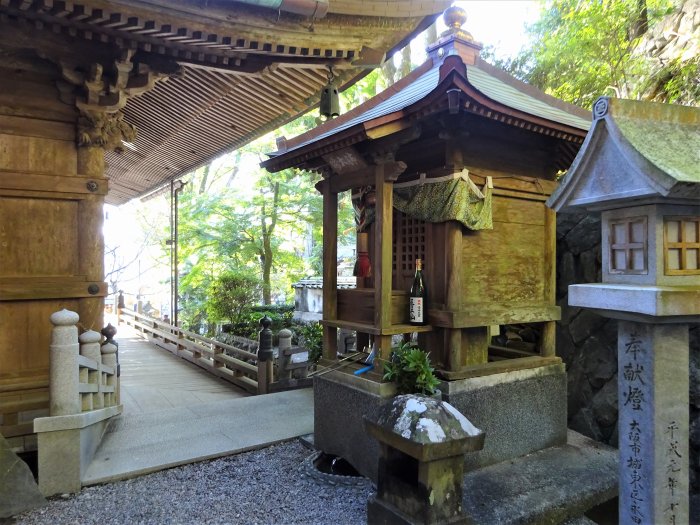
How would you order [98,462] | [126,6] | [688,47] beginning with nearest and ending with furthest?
[126,6]
[98,462]
[688,47]

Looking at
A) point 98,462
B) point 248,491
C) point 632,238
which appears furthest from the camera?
point 98,462

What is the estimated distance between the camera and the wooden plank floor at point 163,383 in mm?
8102

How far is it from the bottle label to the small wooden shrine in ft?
0.34

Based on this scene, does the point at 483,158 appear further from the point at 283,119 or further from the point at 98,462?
the point at 98,462

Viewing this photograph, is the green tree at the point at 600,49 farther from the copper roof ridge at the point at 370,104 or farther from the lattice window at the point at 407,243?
the lattice window at the point at 407,243

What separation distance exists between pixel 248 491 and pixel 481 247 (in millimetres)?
3707

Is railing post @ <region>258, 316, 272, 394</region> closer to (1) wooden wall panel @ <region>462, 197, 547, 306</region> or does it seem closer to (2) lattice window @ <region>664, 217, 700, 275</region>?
(1) wooden wall panel @ <region>462, 197, 547, 306</region>

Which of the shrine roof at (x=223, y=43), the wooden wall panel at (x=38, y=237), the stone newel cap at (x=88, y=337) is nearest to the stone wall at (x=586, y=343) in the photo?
the shrine roof at (x=223, y=43)

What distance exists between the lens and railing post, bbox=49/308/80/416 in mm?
4172

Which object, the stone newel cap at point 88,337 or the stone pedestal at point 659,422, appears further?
the stone newel cap at point 88,337

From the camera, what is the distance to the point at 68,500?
13.6ft

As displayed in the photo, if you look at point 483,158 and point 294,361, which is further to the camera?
point 294,361

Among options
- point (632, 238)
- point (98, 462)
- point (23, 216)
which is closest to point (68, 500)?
point (98, 462)

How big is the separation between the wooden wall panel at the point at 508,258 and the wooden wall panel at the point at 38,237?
4517 millimetres
